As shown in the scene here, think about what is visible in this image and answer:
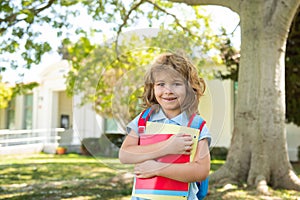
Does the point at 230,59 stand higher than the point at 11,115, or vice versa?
the point at 230,59

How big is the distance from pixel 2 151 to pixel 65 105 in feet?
24.5

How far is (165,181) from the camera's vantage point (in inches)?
67.7

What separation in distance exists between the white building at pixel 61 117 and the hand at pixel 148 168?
0.48 meters

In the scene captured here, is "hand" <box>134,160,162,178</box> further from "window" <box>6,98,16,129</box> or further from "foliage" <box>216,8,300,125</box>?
"window" <box>6,98,16,129</box>

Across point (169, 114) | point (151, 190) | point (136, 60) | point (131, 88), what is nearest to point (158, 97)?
point (169, 114)

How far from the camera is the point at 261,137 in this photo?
5.83 m

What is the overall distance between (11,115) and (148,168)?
83.1 feet

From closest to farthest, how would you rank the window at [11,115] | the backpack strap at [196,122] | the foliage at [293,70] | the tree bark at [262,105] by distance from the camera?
1. the backpack strap at [196,122]
2. the tree bark at [262,105]
3. the foliage at [293,70]
4. the window at [11,115]

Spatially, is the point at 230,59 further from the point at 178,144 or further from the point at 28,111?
the point at 28,111

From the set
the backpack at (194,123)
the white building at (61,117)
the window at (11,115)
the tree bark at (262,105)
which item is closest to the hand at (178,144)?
the backpack at (194,123)

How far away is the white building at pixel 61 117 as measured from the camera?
211 centimetres

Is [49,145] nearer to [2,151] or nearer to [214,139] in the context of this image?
[2,151]

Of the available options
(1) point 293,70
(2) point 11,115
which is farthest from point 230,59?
(2) point 11,115

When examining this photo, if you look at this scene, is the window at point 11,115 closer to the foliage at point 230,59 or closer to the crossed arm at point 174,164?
the foliage at point 230,59
